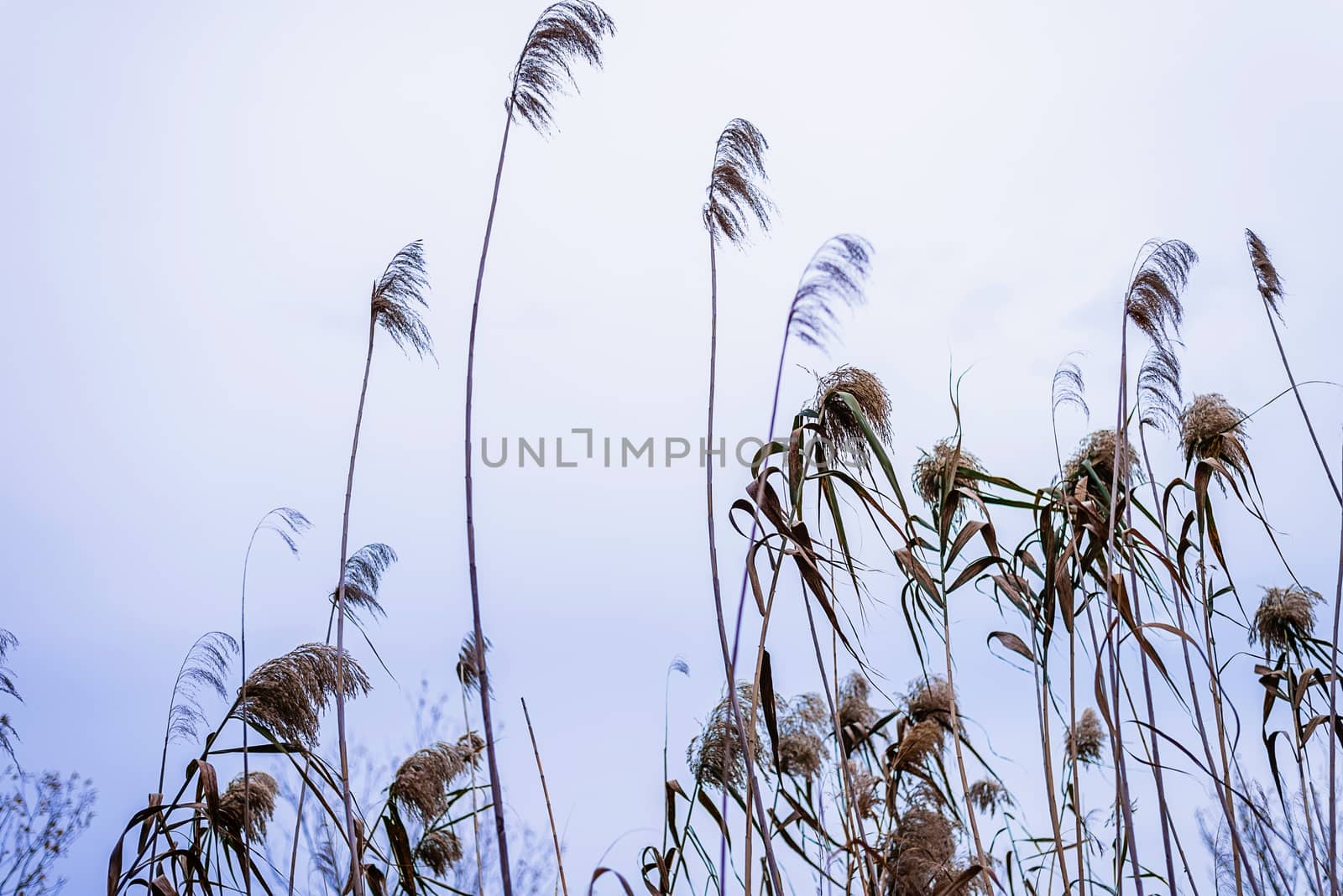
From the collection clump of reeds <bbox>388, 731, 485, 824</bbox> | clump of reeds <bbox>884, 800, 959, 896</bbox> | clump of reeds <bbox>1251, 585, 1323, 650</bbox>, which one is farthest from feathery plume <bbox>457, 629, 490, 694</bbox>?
clump of reeds <bbox>1251, 585, 1323, 650</bbox>

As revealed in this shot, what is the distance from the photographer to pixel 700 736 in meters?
2.68

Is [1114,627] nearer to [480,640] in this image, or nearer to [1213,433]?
[1213,433]

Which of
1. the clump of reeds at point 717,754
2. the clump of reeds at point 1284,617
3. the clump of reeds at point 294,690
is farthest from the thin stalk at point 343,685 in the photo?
the clump of reeds at point 1284,617

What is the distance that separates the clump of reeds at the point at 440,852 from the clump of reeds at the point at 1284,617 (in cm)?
250

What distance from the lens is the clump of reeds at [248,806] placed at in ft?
6.91

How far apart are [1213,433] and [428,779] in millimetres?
2240

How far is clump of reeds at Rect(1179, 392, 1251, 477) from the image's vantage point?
2.33 metres

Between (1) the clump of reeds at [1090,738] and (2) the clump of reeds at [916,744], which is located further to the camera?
(1) the clump of reeds at [1090,738]

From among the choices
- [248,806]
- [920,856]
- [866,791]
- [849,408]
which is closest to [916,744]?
[920,856]

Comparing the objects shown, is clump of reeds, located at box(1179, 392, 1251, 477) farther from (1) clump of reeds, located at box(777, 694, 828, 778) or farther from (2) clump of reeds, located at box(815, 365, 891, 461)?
(1) clump of reeds, located at box(777, 694, 828, 778)

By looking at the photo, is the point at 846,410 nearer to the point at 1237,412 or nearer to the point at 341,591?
the point at 341,591

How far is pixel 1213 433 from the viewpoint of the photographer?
235 cm

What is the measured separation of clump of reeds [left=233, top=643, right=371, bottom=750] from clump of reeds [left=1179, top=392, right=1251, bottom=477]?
215cm

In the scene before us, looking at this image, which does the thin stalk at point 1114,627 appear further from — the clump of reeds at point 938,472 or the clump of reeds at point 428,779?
the clump of reeds at point 428,779
